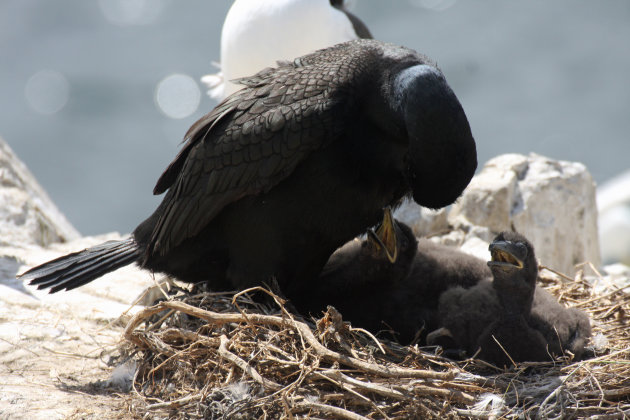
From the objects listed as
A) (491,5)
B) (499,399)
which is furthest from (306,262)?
(491,5)

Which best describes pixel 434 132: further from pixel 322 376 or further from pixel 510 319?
pixel 322 376

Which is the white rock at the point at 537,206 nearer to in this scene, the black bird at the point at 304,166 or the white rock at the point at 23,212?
the black bird at the point at 304,166

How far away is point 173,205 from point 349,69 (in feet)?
3.82

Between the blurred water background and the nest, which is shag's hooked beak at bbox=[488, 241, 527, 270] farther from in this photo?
the blurred water background

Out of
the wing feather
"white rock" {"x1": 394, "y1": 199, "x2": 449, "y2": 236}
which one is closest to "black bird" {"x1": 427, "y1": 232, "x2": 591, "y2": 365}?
the wing feather

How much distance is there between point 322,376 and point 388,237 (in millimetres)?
1159

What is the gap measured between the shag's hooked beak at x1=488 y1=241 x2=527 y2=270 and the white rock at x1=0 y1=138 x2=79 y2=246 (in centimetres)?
365

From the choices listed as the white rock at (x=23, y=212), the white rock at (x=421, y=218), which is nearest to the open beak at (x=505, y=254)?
the white rock at (x=421, y=218)

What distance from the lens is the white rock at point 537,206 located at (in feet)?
20.1

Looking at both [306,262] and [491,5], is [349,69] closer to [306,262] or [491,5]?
[306,262]

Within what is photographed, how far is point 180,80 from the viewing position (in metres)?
16.7

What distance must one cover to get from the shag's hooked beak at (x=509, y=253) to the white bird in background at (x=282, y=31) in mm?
2986

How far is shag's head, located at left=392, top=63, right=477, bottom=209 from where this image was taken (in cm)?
362

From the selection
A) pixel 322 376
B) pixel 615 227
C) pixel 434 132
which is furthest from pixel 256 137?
pixel 615 227
